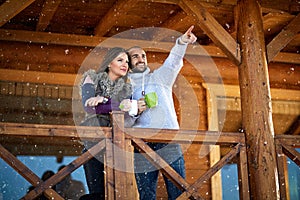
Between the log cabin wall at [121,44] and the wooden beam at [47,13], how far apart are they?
1cm

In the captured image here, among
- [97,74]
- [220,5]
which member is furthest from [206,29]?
[97,74]

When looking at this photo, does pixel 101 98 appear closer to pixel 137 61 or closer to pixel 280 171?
pixel 137 61

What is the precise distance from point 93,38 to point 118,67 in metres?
2.24

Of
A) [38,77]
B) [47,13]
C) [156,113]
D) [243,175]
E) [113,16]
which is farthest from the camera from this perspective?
[38,77]

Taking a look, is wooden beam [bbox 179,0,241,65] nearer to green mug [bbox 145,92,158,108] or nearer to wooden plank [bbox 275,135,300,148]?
wooden plank [bbox 275,135,300,148]

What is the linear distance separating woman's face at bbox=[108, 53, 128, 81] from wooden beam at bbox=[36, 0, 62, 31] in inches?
48.0

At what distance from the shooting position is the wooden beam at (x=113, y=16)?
6.99 meters

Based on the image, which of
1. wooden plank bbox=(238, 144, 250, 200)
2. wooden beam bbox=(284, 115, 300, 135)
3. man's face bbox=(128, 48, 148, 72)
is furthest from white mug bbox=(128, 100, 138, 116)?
wooden beam bbox=(284, 115, 300, 135)

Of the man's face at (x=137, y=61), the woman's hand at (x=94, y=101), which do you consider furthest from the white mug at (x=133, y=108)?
the man's face at (x=137, y=61)

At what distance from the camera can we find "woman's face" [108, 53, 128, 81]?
5914 millimetres

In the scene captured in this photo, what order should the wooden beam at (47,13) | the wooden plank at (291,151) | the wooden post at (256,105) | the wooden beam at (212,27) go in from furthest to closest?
the wooden beam at (47,13), the wooden beam at (212,27), the wooden plank at (291,151), the wooden post at (256,105)

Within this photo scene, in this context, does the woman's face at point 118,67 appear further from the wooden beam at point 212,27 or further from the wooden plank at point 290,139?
the wooden plank at point 290,139

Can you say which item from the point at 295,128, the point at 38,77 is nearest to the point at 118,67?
the point at 38,77

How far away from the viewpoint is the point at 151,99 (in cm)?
565
